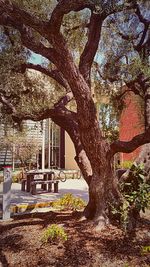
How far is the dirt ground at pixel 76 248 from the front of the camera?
5074 mm

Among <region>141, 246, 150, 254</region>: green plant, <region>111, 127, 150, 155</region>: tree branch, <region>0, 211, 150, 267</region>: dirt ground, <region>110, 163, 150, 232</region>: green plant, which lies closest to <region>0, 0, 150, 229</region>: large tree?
<region>111, 127, 150, 155</region>: tree branch

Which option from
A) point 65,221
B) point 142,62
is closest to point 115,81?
point 142,62

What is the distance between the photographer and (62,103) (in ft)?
25.1

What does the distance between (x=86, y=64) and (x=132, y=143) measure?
6.45 feet

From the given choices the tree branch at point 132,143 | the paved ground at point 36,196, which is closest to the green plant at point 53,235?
the tree branch at point 132,143

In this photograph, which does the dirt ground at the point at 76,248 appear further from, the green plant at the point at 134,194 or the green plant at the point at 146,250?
the green plant at the point at 134,194

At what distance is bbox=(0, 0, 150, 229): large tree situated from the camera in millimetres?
5227

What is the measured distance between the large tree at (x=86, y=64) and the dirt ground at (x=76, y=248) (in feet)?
1.68

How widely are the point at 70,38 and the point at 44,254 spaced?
6.59 metres

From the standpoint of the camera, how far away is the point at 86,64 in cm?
659

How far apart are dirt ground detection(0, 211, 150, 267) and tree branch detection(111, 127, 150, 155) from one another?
64.8 inches

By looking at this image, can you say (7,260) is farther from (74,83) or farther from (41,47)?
(41,47)

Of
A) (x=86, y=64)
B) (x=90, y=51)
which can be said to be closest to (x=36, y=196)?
(x=86, y=64)

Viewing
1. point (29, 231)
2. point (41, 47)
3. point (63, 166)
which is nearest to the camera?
point (41, 47)
